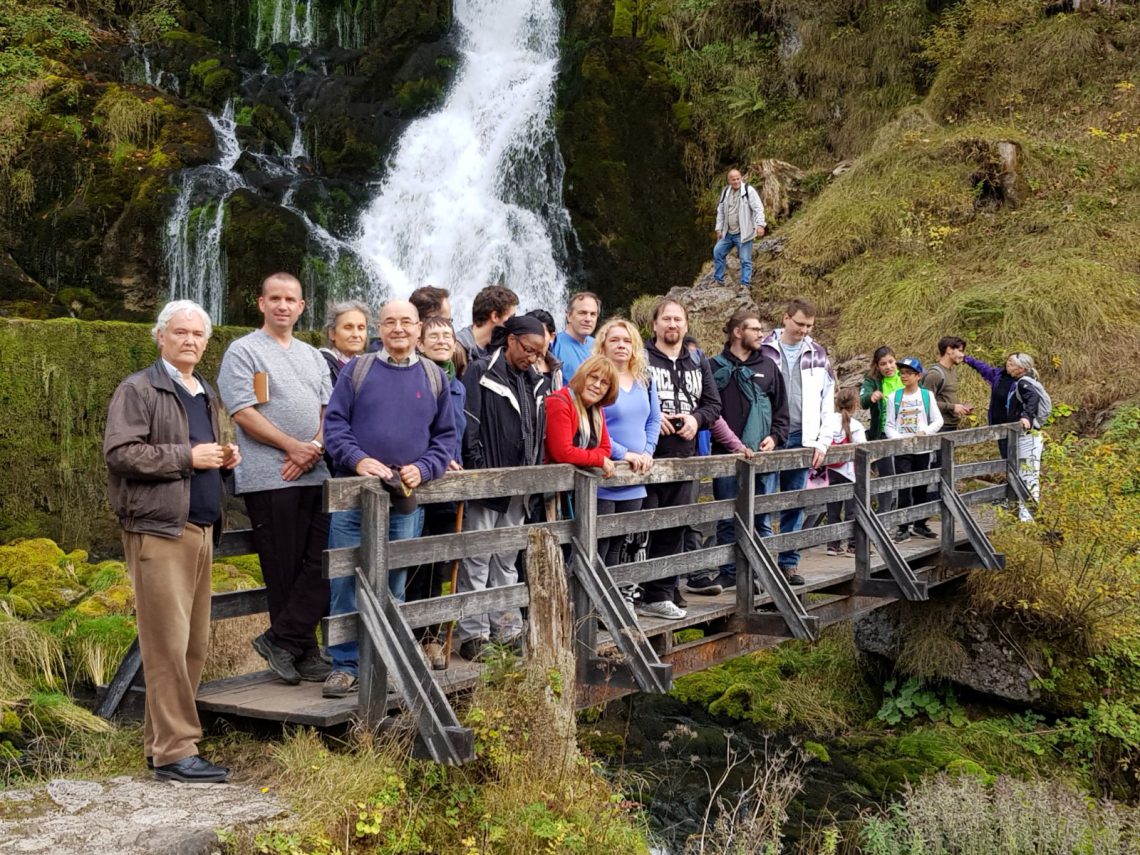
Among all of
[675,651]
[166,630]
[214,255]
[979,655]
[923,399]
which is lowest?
[979,655]

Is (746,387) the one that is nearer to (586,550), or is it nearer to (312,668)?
(586,550)

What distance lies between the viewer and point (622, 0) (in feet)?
79.1

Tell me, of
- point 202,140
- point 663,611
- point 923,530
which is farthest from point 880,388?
point 202,140

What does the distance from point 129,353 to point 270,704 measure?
892 centimetres

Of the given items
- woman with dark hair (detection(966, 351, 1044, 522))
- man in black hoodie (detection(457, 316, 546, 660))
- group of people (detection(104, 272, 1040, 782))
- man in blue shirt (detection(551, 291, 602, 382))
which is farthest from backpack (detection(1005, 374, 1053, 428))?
man in black hoodie (detection(457, 316, 546, 660))

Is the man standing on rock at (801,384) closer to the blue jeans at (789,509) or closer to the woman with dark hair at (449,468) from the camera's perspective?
the blue jeans at (789,509)

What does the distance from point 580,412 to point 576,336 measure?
3.50ft

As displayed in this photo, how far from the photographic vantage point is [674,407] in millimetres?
7215

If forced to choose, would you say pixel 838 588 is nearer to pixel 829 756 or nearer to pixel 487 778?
pixel 829 756

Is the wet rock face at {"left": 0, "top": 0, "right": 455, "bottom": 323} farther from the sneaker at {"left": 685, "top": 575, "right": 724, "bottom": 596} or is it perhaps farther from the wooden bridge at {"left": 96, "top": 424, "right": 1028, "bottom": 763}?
the wooden bridge at {"left": 96, "top": 424, "right": 1028, "bottom": 763}

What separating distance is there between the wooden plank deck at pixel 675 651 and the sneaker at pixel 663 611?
0.18 feet

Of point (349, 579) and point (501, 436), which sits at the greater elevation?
point (501, 436)

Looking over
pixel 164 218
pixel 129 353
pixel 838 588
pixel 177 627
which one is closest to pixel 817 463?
pixel 838 588

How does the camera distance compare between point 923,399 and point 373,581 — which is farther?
point 923,399
